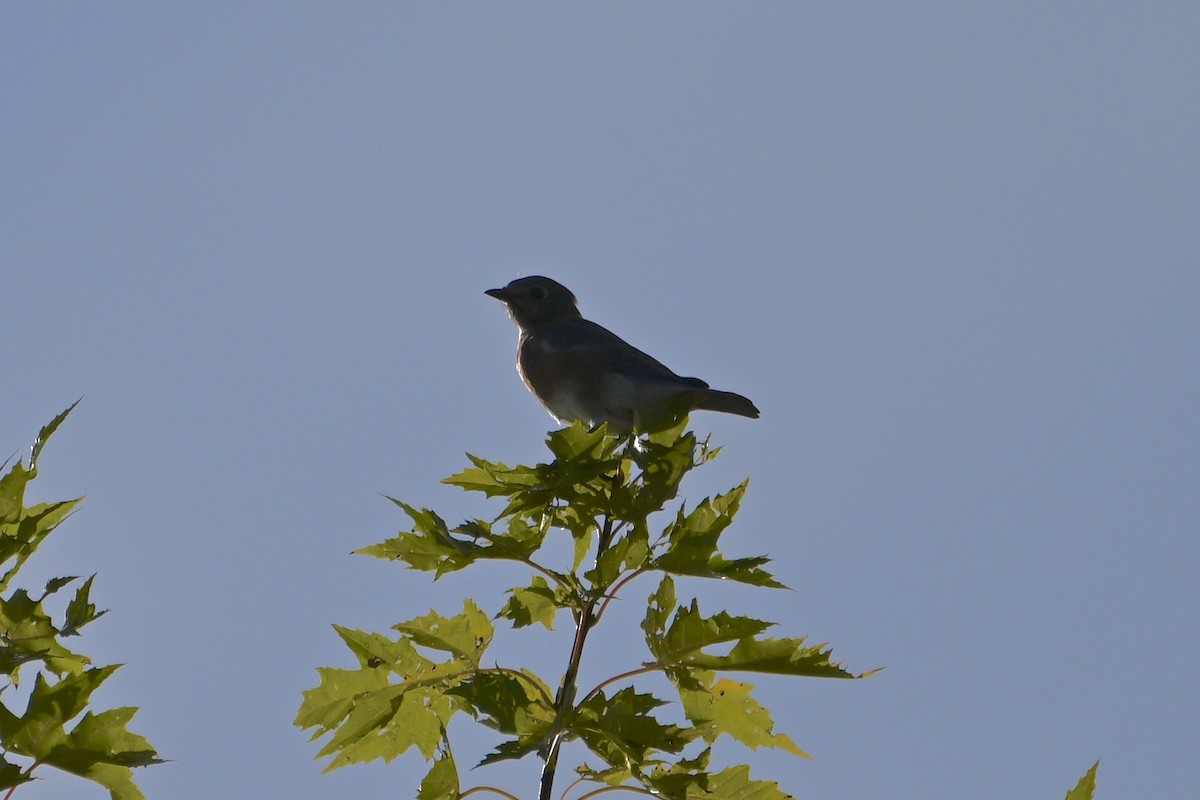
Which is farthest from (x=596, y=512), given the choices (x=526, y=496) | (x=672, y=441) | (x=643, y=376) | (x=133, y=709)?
(x=643, y=376)

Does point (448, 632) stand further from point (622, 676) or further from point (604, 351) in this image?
point (604, 351)

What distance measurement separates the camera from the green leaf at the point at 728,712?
10.6 ft

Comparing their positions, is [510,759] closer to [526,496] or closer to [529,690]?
[529,690]

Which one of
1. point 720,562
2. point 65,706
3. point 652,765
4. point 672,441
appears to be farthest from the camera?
point 672,441

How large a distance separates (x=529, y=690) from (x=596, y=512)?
0.55m

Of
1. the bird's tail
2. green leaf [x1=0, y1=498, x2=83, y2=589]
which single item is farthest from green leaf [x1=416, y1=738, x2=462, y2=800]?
the bird's tail

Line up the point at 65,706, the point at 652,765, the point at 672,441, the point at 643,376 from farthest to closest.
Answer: the point at 643,376 → the point at 672,441 → the point at 652,765 → the point at 65,706

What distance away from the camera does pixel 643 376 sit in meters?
6.28

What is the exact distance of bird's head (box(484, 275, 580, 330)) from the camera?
314 inches

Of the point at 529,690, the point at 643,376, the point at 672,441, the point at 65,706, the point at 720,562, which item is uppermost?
the point at 643,376

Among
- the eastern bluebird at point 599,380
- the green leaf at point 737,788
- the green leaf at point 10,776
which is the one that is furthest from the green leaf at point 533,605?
the eastern bluebird at point 599,380

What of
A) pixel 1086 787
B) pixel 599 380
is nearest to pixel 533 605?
pixel 1086 787

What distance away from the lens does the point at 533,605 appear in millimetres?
3240

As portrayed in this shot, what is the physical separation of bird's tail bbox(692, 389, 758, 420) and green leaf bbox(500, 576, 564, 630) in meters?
2.76
